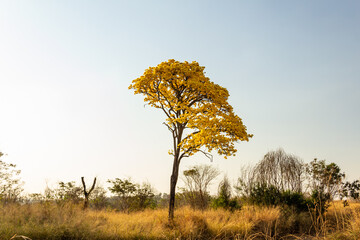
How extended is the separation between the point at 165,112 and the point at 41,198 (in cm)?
748

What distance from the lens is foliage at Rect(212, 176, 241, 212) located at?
15.6 m

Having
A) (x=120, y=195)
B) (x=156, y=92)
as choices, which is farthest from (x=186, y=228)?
(x=120, y=195)

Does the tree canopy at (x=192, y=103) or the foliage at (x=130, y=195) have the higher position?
the tree canopy at (x=192, y=103)

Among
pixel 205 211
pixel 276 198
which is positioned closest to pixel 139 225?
pixel 205 211

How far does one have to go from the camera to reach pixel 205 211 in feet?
45.7

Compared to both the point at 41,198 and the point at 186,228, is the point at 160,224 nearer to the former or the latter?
the point at 186,228

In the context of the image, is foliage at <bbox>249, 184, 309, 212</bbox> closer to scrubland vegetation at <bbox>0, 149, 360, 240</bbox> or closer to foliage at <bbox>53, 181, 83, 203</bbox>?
scrubland vegetation at <bbox>0, 149, 360, 240</bbox>

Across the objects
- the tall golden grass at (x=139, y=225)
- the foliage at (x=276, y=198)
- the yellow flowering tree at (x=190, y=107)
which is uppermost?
the yellow flowering tree at (x=190, y=107)

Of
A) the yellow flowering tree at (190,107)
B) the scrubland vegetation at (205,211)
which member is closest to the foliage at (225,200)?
the scrubland vegetation at (205,211)

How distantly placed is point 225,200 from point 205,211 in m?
2.40

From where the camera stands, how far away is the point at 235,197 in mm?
16688

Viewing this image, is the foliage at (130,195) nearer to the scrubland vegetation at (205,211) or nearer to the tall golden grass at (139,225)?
the scrubland vegetation at (205,211)

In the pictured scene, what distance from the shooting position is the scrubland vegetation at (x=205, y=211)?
26.4 feet

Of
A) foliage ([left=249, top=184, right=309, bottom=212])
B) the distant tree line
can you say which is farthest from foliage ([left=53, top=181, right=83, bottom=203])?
foliage ([left=249, top=184, right=309, bottom=212])
